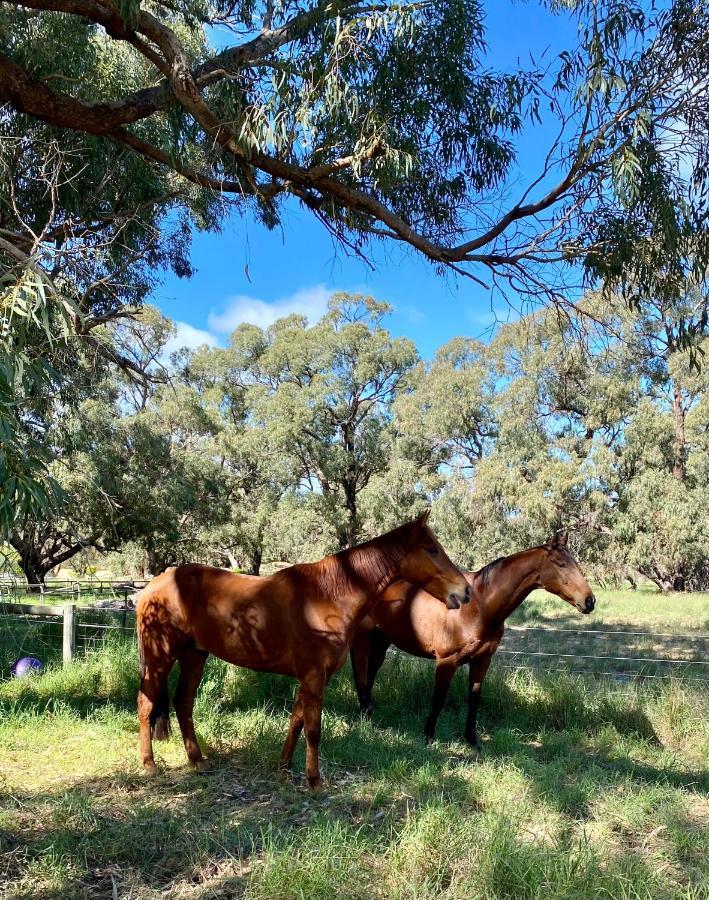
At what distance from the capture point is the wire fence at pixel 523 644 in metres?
6.76

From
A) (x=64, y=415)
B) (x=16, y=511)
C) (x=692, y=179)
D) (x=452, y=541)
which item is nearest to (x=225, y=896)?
(x=16, y=511)

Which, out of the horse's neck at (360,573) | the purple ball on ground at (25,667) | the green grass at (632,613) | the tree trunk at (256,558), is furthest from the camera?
the tree trunk at (256,558)

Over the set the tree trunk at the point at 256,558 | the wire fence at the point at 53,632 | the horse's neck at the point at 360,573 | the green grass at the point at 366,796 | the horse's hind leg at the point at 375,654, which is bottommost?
the green grass at the point at 366,796

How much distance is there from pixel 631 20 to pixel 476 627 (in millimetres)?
4699

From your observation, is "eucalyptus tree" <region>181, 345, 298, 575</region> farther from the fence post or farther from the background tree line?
the fence post

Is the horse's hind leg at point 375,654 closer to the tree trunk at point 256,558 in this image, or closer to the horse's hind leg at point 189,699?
the horse's hind leg at point 189,699

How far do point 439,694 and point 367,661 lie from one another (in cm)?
87

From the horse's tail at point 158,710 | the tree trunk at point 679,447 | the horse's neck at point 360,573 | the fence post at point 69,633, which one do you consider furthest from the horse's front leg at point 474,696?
the tree trunk at point 679,447

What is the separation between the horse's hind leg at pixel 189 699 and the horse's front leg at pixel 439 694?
1.68m

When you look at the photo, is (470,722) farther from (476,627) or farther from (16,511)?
(16,511)

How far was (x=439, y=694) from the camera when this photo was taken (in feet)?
16.8

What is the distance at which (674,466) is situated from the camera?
2117 cm

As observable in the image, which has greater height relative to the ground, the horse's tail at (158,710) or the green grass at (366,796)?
the horse's tail at (158,710)

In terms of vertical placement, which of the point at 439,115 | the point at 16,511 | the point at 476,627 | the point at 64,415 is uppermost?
the point at 439,115
